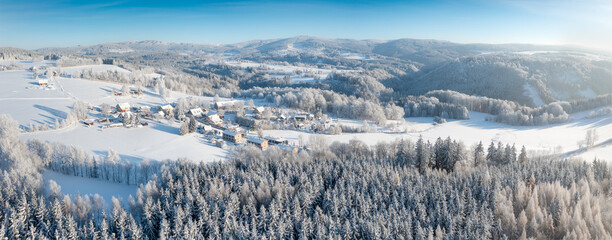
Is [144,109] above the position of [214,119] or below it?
above

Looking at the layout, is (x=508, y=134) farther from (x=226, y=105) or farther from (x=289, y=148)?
(x=226, y=105)

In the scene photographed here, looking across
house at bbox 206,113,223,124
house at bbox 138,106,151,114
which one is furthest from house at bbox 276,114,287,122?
house at bbox 138,106,151,114

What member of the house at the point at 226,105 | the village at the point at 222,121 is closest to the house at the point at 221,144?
the village at the point at 222,121

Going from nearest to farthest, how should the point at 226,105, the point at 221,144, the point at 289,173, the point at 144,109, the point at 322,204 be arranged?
the point at 322,204 < the point at 289,173 < the point at 221,144 < the point at 144,109 < the point at 226,105

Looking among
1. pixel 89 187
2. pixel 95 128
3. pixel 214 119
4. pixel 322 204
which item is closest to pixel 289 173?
pixel 322 204

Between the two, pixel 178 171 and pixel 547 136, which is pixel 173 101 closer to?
pixel 178 171

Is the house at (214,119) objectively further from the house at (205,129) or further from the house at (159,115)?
the house at (159,115)

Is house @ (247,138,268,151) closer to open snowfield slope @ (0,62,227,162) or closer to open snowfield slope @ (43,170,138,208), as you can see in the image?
open snowfield slope @ (0,62,227,162)
